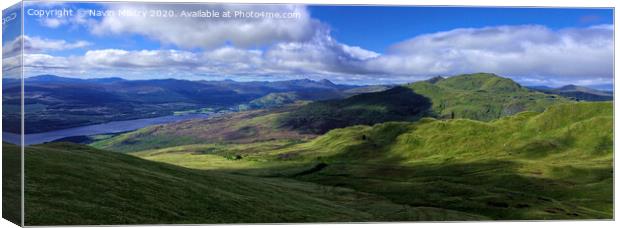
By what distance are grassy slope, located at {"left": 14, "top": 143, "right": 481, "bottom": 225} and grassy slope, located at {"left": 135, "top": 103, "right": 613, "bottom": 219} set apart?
6.41 metres

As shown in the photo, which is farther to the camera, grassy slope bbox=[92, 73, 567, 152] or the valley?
grassy slope bbox=[92, 73, 567, 152]

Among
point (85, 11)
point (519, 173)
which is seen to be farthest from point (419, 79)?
point (85, 11)

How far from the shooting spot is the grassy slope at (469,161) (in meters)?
79.5

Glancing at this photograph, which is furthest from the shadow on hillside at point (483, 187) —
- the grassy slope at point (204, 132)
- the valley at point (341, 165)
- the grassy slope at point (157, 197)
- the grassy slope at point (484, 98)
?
the grassy slope at point (484, 98)

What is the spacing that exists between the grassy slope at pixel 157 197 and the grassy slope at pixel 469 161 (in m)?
6.41

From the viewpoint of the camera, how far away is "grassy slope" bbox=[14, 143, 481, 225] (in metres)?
53.2

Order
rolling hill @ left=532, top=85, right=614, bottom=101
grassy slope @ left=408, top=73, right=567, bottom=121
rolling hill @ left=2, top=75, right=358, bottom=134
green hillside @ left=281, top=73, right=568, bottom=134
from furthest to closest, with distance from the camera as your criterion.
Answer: grassy slope @ left=408, top=73, right=567, bottom=121, green hillside @ left=281, top=73, right=568, bottom=134, rolling hill @ left=532, top=85, right=614, bottom=101, rolling hill @ left=2, top=75, right=358, bottom=134

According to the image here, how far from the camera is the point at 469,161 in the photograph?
92125 mm

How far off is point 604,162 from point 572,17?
80.2 ft

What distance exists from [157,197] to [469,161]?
49039 mm

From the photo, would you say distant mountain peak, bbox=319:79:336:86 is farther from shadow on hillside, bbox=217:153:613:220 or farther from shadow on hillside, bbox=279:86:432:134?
shadow on hillside, bbox=217:153:613:220

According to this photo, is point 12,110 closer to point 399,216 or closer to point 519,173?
point 399,216

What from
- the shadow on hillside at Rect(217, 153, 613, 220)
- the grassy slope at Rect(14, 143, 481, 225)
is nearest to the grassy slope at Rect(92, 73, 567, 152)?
the shadow on hillside at Rect(217, 153, 613, 220)

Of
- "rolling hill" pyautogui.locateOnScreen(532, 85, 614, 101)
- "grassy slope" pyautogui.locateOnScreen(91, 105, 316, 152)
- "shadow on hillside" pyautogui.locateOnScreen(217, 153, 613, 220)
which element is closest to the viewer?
"shadow on hillside" pyautogui.locateOnScreen(217, 153, 613, 220)
